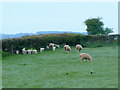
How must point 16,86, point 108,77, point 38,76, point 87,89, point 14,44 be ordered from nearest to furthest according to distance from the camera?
point 87,89
point 16,86
point 108,77
point 38,76
point 14,44

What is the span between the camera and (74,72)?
1277 cm

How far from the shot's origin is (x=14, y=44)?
25.6 m

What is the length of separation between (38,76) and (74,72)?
1.58 metres

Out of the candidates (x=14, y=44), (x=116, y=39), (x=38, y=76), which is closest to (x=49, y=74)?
(x=38, y=76)

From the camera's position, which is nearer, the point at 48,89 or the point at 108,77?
the point at 48,89

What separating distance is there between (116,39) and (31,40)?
14169 mm

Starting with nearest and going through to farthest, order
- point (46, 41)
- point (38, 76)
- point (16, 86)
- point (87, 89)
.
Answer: point (87, 89) → point (16, 86) → point (38, 76) → point (46, 41)

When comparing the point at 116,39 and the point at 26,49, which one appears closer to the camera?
the point at 26,49

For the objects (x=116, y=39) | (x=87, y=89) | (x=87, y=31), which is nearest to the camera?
(x=87, y=89)

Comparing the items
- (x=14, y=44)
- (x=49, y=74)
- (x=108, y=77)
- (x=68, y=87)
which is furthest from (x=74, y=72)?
(x=14, y=44)

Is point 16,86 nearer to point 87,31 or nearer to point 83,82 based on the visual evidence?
point 83,82

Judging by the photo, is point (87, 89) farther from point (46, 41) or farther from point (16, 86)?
point (46, 41)

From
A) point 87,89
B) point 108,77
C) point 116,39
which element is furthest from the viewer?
point 116,39

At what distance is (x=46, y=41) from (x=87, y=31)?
22842 millimetres
